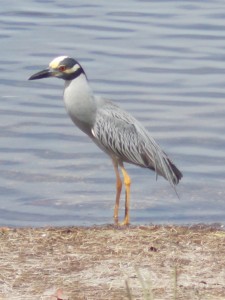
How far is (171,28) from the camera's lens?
56.6 ft

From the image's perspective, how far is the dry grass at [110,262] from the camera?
629 cm

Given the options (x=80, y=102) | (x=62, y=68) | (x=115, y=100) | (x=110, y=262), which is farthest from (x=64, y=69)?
(x=115, y=100)

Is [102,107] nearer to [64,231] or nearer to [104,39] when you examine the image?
[64,231]

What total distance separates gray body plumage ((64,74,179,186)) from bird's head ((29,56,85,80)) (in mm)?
51

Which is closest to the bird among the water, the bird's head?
the bird's head

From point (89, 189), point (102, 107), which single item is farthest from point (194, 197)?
point (102, 107)

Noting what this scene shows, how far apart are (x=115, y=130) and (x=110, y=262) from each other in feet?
7.34

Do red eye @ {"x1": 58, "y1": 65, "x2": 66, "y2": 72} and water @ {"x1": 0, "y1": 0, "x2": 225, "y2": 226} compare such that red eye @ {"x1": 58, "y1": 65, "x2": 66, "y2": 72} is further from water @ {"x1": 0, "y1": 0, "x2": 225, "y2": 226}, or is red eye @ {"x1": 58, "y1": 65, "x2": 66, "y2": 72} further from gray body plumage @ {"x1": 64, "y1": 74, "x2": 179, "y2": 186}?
water @ {"x1": 0, "y1": 0, "x2": 225, "y2": 226}

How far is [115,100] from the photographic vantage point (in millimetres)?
13680

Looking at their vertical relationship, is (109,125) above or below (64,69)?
below

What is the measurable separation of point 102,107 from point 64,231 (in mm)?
1723

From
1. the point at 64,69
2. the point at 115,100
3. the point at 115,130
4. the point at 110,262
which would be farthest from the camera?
the point at 115,100

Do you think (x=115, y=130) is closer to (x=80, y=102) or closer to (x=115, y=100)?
(x=80, y=102)

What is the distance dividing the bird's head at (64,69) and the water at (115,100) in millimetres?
2042
